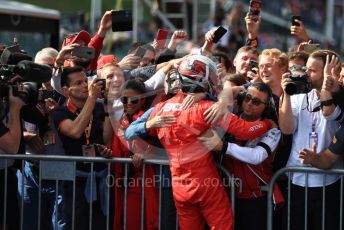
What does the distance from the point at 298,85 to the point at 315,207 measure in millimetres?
1049

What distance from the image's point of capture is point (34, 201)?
7.48 metres

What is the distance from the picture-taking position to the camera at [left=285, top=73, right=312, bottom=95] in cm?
659

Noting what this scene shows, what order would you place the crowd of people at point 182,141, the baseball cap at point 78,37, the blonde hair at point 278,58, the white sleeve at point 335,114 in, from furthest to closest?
1. the baseball cap at point 78,37
2. the blonde hair at point 278,58
3. the white sleeve at point 335,114
4. the crowd of people at point 182,141

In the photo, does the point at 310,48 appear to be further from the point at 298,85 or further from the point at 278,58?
the point at 298,85

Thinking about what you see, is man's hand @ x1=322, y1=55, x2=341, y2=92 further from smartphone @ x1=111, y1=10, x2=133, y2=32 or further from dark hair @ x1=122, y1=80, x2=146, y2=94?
smartphone @ x1=111, y1=10, x2=133, y2=32

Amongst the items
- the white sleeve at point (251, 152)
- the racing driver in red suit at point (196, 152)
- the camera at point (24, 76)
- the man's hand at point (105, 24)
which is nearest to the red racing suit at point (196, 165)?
the racing driver in red suit at point (196, 152)

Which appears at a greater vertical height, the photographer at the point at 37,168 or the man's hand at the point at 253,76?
the man's hand at the point at 253,76

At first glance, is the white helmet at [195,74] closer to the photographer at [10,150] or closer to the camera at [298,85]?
the camera at [298,85]

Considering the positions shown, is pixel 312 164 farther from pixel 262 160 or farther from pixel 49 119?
pixel 49 119

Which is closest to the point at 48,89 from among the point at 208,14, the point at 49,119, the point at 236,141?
the point at 49,119

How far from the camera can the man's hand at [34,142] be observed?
24.3 ft

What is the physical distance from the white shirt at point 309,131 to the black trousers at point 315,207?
60 mm

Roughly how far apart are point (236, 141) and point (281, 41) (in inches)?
725

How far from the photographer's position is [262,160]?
6719 millimetres
